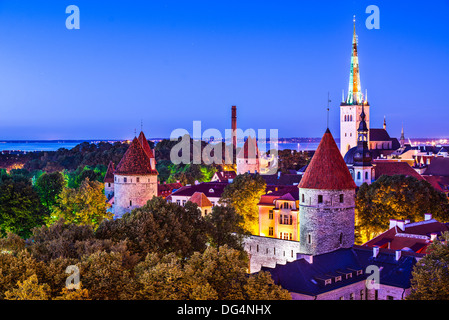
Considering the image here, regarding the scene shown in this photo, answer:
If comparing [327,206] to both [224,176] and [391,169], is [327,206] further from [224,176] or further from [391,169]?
[224,176]

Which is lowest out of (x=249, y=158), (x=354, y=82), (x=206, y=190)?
(x=206, y=190)

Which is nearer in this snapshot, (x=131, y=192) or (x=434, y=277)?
Answer: (x=434, y=277)

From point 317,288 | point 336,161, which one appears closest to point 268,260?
point 336,161

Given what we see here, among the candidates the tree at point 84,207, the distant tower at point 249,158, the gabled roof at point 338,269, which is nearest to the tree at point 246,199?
the tree at point 84,207

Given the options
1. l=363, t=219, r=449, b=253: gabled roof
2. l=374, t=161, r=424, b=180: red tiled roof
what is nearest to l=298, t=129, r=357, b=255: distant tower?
l=363, t=219, r=449, b=253: gabled roof

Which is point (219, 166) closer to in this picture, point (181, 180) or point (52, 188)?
point (181, 180)

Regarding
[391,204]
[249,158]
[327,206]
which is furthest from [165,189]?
[327,206]

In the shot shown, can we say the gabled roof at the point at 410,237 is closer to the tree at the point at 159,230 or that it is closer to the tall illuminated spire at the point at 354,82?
the tree at the point at 159,230
